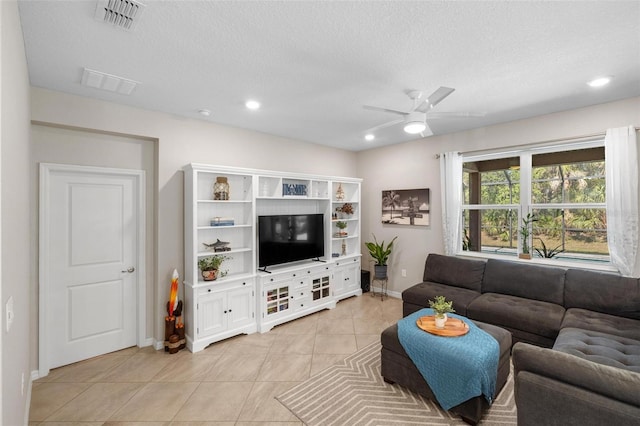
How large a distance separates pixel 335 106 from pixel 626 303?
3536mm

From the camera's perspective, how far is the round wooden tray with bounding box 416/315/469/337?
8.16 ft

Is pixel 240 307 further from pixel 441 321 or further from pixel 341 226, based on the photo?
pixel 441 321

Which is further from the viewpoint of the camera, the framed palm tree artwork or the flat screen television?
the framed palm tree artwork

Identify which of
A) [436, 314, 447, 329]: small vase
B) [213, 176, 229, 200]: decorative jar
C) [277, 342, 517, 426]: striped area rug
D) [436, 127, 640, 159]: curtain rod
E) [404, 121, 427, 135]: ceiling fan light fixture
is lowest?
[277, 342, 517, 426]: striped area rug

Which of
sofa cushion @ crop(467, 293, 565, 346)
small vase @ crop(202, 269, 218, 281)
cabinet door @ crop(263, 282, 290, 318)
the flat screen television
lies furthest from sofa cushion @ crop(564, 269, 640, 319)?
small vase @ crop(202, 269, 218, 281)

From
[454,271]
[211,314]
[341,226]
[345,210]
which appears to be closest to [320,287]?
[341,226]

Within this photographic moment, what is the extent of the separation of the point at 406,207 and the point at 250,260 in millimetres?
2756

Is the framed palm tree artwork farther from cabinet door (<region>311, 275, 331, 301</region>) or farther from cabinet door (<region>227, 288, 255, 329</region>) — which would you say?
cabinet door (<region>227, 288, 255, 329</region>)

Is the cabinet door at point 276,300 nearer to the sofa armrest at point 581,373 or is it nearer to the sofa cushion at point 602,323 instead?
the sofa armrest at point 581,373

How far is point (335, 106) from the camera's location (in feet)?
10.9

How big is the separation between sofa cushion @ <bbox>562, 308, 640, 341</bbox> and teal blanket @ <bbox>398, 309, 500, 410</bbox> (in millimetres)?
1052

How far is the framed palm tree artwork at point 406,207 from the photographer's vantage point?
16.0 feet

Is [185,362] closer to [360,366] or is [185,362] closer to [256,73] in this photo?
[360,366]

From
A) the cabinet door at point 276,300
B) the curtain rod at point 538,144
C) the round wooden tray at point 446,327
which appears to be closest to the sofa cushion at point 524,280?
the round wooden tray at point 446,327
